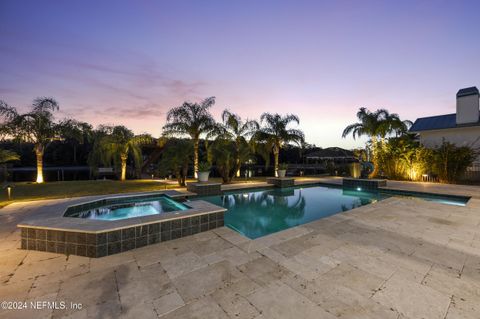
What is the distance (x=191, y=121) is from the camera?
445 inches

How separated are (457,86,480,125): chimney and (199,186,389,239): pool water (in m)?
11.7

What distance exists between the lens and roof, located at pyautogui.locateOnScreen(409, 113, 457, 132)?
14.8 metres

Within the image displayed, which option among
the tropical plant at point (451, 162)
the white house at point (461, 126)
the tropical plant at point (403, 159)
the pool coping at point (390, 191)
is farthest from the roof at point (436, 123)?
the pool coping at point (390, 191)

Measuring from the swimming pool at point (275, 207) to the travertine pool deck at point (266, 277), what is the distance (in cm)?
143

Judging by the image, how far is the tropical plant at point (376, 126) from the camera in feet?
46.1

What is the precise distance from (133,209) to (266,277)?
5505 millimetres

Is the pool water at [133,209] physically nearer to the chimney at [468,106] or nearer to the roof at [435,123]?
the roof at [435,123]

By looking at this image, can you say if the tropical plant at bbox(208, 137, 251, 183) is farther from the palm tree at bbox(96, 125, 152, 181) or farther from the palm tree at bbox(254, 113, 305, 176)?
the palm tree at bbox(96, 125, 152, 181)

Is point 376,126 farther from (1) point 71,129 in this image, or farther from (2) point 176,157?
(1) point 71,129

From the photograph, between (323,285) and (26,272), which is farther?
(26,272)

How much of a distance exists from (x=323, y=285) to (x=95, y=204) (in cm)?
695

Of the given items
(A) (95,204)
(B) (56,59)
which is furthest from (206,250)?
(B) (56,59)

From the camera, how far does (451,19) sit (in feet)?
28.9

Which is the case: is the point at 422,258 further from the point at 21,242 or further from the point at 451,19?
the point at 451,19
